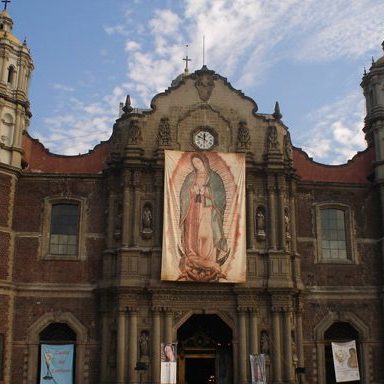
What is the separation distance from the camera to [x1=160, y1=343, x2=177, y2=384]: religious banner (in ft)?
86.9

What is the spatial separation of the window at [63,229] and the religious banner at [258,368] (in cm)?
887

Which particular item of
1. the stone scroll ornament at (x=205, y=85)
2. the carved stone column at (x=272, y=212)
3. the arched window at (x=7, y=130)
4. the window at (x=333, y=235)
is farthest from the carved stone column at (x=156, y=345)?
the stone scroll ornament at (x=205, y=85)

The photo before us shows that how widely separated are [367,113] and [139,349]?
56.4 feet

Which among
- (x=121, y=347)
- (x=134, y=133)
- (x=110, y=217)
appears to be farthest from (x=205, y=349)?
(x=134, y=133)

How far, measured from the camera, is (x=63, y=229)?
29.8 metres

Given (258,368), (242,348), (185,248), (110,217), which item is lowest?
(258,368)

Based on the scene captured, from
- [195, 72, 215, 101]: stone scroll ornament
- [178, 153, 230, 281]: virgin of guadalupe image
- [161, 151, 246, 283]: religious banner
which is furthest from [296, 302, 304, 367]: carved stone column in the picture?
[195, 72, 215, 101]: stone scroll ornament

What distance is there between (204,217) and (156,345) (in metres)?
5.95

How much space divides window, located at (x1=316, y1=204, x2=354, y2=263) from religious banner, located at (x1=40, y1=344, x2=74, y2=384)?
12558 mm

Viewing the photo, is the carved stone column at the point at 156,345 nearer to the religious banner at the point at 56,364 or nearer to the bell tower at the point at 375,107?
the religious banner at the point at 56,364

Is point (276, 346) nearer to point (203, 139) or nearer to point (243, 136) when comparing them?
point (243, 136)

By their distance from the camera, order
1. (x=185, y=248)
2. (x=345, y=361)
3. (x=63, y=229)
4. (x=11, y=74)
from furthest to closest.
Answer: (x=11, y=74)
(x=63, y=229)
(x=345, y=361)
(x=185, y=248)

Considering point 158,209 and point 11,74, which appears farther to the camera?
point 11,74

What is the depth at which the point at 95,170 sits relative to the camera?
3072 cm
